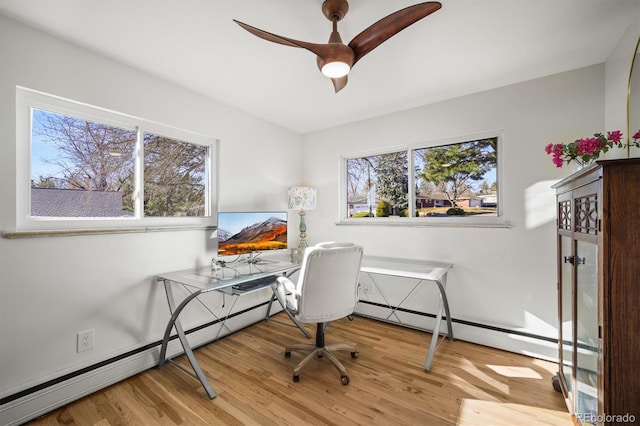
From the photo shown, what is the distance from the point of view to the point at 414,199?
2.94m

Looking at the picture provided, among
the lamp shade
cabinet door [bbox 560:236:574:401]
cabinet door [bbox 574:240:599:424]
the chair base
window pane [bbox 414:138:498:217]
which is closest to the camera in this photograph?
cabinet door [bbox 574:240:599:424]

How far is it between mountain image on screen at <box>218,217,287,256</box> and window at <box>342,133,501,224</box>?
3.09 feet

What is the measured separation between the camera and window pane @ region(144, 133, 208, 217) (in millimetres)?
2293

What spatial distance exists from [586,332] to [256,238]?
2359mm

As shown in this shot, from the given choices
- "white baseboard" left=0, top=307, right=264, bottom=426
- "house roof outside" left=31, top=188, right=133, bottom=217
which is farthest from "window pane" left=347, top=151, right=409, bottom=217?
"house roof outside" left=31, top=188, right=133, bottom=217

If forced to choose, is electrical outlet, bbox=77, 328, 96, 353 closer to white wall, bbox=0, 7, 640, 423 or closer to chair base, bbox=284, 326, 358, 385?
white wall, bbox=0, 7, 640, 423

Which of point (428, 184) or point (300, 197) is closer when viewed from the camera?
point (428, 184)

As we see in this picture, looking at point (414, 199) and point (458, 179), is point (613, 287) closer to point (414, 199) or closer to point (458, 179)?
point (458, 179)

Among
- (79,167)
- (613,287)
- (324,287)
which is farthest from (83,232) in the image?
(613,287)

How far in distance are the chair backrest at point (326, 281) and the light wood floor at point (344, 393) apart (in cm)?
51

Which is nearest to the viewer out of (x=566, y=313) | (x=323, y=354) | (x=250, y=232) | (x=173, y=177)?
(x=566, y=313)

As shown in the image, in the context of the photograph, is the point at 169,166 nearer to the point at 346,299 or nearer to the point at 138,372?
the point at 138,372

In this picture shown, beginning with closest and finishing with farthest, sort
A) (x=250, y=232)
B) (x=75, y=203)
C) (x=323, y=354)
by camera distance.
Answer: (x=75, y=203) → (x=323, y=354) → (x=250, y=232)

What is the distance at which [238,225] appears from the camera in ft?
8.26
